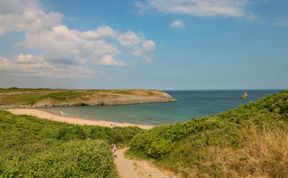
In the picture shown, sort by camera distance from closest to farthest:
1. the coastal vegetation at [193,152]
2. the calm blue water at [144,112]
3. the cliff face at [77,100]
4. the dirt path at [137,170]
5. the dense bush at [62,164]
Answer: the dense bush at [62,164] < the coastal vegetation at [193,152] < the dirt path at [137,170] < the calm blue water at [144,112] < the cliff face at [77,100]

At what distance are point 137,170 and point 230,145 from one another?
14.1 ft

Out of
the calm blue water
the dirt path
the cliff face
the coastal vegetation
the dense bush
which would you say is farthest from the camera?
the cliff face

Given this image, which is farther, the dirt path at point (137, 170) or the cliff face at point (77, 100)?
the cliff face at point (77, 100)

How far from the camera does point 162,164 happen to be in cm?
1352

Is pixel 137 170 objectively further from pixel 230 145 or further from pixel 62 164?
pixel 62 164

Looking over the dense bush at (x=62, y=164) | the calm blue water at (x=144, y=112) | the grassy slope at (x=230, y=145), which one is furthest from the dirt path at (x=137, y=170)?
the calm blue water at (x=144, y=112)

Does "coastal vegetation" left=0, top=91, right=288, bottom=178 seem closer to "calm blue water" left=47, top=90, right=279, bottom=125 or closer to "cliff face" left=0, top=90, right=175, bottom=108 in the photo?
"calm blue water" left=47, top=90, right=279, bottom=125

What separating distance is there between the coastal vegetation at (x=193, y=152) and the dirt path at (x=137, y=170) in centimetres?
48

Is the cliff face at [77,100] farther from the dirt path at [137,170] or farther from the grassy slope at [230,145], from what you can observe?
the dirt path at [137,170]

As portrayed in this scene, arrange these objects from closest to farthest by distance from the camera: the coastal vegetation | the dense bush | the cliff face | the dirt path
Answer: the dense bush < the coastal vegetation < the dirt path < the cliff face

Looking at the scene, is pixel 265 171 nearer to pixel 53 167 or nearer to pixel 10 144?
pixel 53 167

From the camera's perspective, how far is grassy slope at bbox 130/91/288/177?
8789 millimetres

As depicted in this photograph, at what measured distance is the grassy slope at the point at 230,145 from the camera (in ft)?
28.8

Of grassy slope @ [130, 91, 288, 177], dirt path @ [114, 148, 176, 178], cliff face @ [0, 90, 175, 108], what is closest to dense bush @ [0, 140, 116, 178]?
dirt path @ [114, 148, 176, 178]
